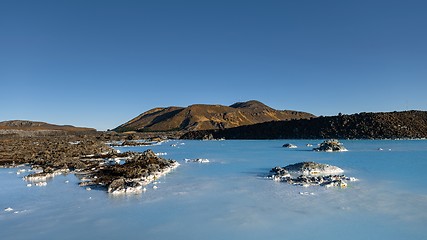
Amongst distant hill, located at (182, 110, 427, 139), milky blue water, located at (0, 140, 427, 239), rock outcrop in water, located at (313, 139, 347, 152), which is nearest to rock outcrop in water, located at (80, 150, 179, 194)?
milky blue water, located at (0, 140, 427, 239)

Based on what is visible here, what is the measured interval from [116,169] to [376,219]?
1366 centimetres

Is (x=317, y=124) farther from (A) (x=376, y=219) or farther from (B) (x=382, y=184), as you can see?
A: (A) (x=376, y=219)

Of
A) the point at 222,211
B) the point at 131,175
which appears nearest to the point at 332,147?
the point at 131,175

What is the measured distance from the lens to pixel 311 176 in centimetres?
1617

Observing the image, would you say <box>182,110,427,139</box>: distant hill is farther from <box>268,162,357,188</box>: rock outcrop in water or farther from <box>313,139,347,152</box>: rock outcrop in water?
<box>268,162,357,188</box>: rock outcrop in water

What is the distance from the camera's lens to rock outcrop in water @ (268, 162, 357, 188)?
47.3 feet

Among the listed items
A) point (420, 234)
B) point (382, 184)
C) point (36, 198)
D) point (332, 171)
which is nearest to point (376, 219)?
point (420, 234)

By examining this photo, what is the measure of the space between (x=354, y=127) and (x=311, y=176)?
188 feet

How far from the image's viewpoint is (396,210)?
10.1 meters

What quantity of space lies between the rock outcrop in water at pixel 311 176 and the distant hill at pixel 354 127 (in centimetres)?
5030

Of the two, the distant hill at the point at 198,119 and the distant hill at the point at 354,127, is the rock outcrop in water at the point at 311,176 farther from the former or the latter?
the distant hill at the point at 198,119

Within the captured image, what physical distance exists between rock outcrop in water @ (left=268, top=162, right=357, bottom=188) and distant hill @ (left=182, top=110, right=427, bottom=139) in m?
50.3

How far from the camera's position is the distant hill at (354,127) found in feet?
208

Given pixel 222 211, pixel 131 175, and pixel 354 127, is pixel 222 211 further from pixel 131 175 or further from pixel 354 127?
pixel 354 127
